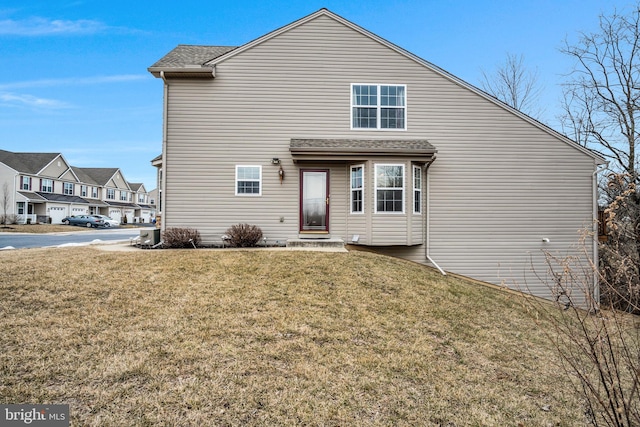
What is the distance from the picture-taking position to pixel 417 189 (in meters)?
11.2

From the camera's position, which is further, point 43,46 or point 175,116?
point 43,46

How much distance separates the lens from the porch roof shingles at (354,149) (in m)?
10.5

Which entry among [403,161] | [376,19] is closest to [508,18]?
[376,19]

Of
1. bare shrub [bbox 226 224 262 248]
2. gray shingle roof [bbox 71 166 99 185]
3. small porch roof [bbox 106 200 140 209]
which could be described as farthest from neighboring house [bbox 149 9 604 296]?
small porch roof [bbox 106 200 140 209]

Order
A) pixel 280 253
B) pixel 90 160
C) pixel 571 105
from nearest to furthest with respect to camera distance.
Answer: pixel 280 253 < pixel 571 105 < pixel 90 160

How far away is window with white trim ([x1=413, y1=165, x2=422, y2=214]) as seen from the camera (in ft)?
36.2

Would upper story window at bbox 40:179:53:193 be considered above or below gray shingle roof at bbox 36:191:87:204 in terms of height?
above

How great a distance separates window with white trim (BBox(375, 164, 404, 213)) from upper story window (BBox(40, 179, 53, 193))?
158 feet

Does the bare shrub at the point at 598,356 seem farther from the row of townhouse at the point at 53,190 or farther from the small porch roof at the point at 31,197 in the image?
the small porch roof at the point at 31,197

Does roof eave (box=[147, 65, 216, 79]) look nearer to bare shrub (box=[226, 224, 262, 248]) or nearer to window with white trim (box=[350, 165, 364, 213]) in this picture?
bare shrub (box=[226, 224, 262, 248])

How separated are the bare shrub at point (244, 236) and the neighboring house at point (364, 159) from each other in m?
0.36

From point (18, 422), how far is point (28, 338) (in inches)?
72.6

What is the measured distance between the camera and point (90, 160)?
6000 centimetres

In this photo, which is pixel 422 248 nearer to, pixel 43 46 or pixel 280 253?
pixel 280 253
